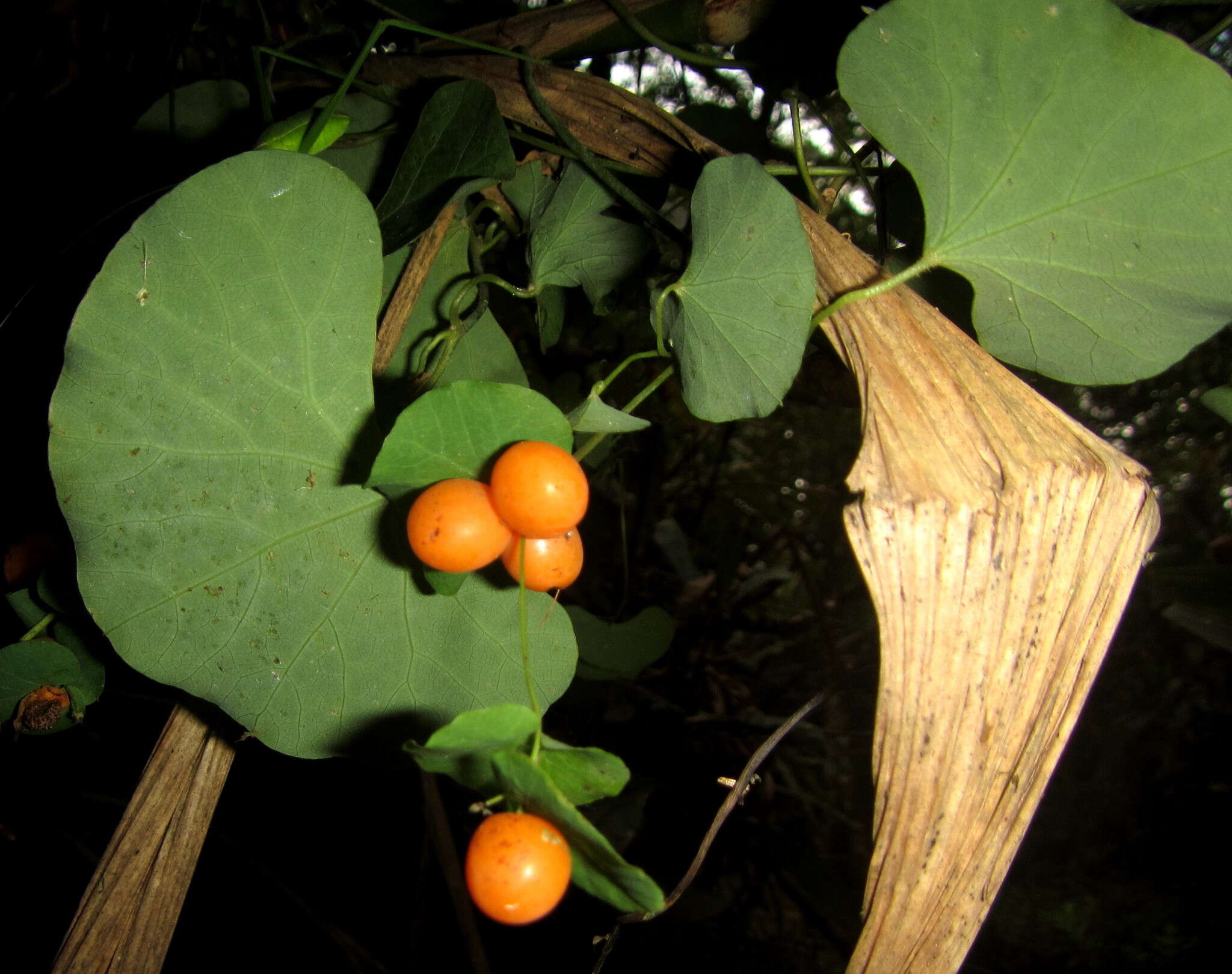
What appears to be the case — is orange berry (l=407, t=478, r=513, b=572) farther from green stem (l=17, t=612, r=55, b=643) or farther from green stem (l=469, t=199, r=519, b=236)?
green stem (l=17, t=612, r=55, b=643)

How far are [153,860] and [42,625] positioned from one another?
0.27 metres

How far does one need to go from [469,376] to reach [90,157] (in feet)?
1.94

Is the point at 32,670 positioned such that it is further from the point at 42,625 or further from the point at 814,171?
the point at 814,171

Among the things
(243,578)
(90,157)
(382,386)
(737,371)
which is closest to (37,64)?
(90,157)

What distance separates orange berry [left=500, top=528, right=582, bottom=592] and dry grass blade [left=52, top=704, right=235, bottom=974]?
36 centimetres

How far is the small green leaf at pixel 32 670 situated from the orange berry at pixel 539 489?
0.56 m

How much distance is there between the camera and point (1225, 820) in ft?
6.05

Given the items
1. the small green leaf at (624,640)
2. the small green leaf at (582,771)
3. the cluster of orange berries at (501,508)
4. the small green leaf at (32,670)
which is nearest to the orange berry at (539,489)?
the cluster of orange berries at (501,508)

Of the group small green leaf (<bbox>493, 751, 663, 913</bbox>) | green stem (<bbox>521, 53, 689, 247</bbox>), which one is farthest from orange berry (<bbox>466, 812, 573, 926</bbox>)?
green stem (<bbox>521, 53, 689, 247</bbox>)

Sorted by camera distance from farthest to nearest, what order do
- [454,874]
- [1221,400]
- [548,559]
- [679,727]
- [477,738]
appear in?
1. [679,727]
2. [454,874]
3. [1221,400]
4. [548,559]
5. [477,738]

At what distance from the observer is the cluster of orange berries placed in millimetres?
345

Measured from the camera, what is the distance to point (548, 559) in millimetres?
402

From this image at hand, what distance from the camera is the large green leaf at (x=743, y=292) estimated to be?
0.45 meters

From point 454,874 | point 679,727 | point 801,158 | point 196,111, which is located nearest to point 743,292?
point 801,158
